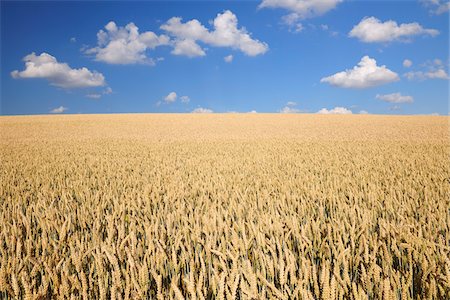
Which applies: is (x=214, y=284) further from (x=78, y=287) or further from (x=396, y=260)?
(x=396, y=260)

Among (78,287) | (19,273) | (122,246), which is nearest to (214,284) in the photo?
(78,287)

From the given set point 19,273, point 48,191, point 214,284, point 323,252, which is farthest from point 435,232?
point 48,191

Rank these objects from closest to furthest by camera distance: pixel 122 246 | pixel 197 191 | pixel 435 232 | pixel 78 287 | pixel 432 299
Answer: pixel 432 299 → pixel 78 287 → pixel 122 246 → pixel 435 232 → pixel 197 191

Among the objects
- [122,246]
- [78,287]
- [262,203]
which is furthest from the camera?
[262,203]

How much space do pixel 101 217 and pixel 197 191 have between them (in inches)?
68.2

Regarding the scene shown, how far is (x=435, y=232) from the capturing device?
108 inches

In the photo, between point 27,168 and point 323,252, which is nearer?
point 323,252

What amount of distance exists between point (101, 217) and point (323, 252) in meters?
2.32

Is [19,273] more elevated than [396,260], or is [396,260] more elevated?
[19,273]

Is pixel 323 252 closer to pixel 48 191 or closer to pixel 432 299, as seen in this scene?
pixel 432 299

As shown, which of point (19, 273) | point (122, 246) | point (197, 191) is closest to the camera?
point (19, 273)

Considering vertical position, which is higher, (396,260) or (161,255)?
(161,255)

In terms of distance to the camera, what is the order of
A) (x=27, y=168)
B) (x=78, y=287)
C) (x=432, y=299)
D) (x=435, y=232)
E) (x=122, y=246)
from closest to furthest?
1. (x=432, y=299)
2. (x=78, y=287)
3. (x=122, y=246)
4. (x=435, y=232)
5. (x=27, y=168)

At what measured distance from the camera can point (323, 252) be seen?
2.42m
